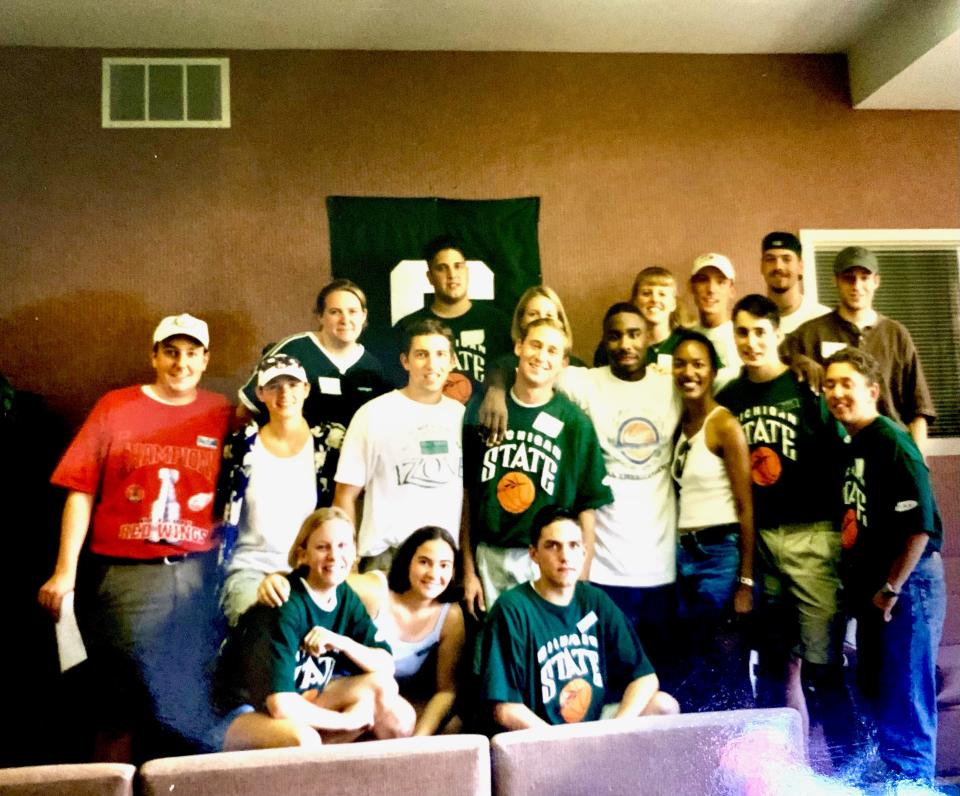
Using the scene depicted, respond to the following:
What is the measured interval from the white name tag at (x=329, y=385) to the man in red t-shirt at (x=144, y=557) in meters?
0.31

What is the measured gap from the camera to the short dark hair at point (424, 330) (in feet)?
8.85

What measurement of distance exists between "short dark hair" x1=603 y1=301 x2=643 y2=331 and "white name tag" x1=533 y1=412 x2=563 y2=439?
0.35 meters

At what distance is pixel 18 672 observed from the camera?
96.3 inches

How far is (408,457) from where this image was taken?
8.65 feet

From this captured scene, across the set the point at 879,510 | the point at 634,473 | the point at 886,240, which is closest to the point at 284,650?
the point at 634,473

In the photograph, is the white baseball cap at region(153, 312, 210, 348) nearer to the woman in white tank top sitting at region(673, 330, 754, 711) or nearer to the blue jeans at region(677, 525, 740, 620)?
the woman in white tank top sitting at region(673, 330, 754, 711)

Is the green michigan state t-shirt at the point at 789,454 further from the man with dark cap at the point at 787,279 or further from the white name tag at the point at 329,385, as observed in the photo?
the white name tag at the point at 329,385

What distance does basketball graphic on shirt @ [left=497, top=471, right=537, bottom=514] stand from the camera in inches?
105

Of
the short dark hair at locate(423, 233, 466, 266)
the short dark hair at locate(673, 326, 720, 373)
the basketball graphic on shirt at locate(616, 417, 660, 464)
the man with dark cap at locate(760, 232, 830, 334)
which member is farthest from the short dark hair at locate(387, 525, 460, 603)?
the man with dark cap at locate(760, 232, 830, 334)

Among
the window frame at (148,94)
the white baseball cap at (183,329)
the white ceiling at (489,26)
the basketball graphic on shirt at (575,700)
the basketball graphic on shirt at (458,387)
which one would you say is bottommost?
the basketball graphic on shirt at (575,700)

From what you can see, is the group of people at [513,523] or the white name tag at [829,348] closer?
the group of people at [513,523]

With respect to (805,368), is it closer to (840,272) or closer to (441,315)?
(840,272)

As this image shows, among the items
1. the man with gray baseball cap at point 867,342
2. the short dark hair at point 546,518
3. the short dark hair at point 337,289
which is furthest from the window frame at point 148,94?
the man with gray baseball cap at point 867,342

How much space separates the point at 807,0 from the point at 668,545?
5.92 feet
